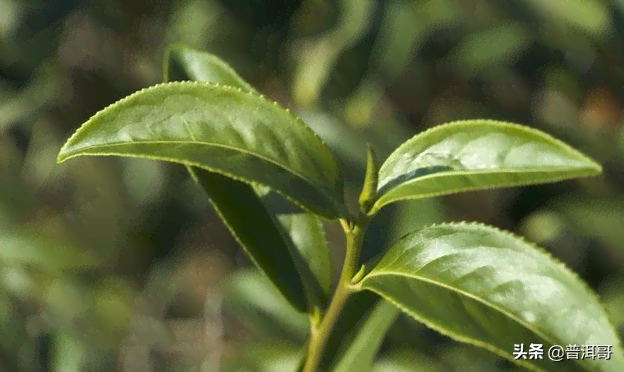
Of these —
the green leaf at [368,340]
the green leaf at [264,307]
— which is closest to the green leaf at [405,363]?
the green leaf at [264,307]

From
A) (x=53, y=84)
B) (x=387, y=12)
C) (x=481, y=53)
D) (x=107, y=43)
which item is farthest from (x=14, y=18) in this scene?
(x=481, y=53)

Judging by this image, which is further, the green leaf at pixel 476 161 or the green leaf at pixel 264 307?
the green leaf at pixel 264 307

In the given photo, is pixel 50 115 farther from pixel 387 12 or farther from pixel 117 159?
pixel 387 12

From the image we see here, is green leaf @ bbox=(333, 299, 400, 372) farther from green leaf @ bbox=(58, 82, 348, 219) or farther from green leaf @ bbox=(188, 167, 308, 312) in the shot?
green leaf @ bbox=(58, 82, 348, 219)

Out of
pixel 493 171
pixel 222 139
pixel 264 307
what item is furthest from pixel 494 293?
pixel 264 307

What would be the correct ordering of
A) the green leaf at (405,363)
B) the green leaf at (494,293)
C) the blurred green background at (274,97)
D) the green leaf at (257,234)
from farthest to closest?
the blurred green background at (274,97) < the green leaf at (405,363) < the green leaf at (257,234) < the green leaf at (494,293)

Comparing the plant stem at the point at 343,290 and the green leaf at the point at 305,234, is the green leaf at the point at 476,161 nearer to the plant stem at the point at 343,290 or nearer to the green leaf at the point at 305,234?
the plant stem at the point at 343,290

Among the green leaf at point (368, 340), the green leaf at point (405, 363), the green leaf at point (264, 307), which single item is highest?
the green leaf at point (368, 340)
